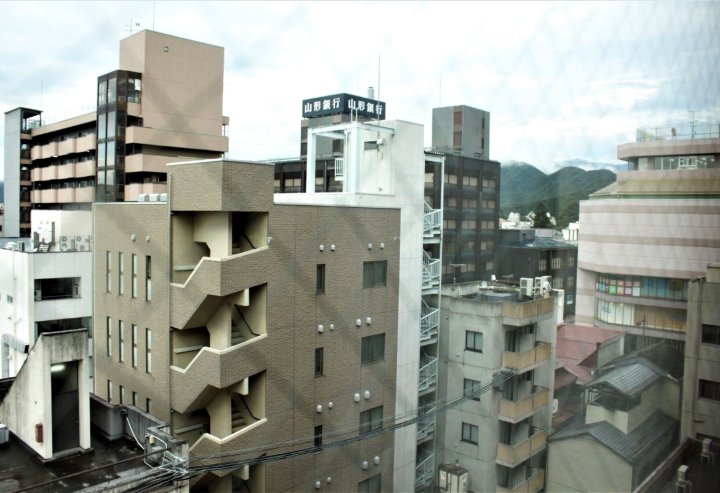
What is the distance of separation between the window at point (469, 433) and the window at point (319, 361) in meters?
0.77

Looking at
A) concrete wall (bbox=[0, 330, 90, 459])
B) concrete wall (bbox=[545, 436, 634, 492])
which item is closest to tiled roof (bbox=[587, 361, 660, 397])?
concrete wall (bbox=[545, 436, 634, 492])

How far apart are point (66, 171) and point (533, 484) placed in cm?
482

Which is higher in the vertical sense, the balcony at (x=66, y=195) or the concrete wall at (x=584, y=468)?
the balcony at (x=66, y=195)

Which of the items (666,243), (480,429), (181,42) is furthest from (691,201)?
(181,42)

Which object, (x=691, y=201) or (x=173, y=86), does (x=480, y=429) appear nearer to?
(x=691, y=201)

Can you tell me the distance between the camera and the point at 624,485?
1803 mm

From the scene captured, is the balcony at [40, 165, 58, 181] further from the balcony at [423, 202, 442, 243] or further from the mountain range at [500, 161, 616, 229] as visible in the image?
the mountain range at [500, 161, 616, 229]

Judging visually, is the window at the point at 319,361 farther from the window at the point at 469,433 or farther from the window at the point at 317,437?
the window at the point at 469,433

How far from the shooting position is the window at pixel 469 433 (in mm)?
2748

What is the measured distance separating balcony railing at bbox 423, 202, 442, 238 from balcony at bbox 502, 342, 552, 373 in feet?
3.15

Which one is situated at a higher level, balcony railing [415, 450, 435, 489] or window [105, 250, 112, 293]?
window [105, 250, 112, 293]

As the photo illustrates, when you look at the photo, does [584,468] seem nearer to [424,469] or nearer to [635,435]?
[635,435]

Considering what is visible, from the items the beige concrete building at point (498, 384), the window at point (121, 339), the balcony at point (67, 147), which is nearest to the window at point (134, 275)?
the window at point (121, 339)

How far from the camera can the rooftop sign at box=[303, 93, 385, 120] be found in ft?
14.6
